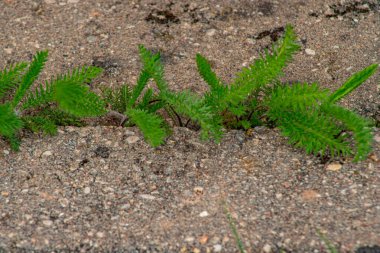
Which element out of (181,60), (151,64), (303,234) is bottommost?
(303,234)

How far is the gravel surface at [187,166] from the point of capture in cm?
238

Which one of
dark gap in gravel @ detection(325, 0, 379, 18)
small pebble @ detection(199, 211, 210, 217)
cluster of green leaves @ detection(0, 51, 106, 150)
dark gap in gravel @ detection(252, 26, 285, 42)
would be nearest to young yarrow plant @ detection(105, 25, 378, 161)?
cluster of green leaves @ detection(0, 51, 106, 150)

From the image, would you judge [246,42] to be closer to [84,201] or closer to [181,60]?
[181,60]

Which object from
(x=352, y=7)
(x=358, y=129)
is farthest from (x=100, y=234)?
(x=352, y=7)

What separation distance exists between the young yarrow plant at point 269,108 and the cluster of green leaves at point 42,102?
0.20m

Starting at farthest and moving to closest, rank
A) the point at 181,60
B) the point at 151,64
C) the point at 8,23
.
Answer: the point at 8,23 < the point at 181,60 < the point at 151,64

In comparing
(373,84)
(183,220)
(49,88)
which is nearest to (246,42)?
(373,84)

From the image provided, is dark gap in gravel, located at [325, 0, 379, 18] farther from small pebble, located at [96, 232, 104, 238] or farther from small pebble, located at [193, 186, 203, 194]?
small pebble, located at [96, 232, 104, 238]

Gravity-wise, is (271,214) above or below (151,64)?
below

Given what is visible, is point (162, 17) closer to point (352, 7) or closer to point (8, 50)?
point (8, 50)

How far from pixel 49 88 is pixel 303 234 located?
4.72 feet

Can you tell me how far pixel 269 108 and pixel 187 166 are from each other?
0.48 meters

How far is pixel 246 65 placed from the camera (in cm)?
326

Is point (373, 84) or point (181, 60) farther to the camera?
point (181, 60)
